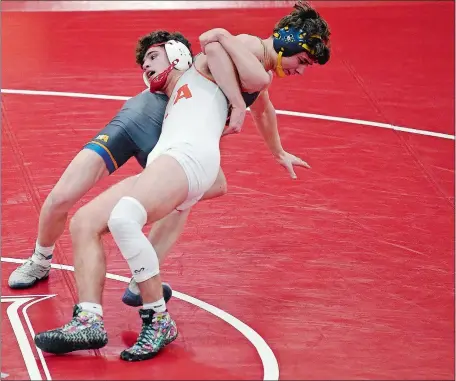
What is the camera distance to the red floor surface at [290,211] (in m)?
4.90

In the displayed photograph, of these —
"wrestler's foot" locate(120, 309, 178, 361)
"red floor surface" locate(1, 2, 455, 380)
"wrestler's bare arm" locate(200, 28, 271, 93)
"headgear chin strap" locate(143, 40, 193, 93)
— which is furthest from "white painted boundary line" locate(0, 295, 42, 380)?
"wrestler's bare arm" locate(200, 28, 271, 93)

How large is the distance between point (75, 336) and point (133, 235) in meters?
0.49

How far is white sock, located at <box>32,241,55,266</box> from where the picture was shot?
5.52 meters

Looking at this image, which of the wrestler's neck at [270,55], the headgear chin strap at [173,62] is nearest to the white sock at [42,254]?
the headgear chin strap at [173,62]

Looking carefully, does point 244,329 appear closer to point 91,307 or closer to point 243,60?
point 91,307

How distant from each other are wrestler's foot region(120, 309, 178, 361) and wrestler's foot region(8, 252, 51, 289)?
936 mm

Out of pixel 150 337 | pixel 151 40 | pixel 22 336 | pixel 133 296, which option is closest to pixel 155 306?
pixel 150 337

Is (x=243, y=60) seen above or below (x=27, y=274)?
above

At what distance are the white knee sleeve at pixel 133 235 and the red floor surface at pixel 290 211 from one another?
40 centimetres

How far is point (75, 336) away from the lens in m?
4.63

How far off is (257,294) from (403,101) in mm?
3153

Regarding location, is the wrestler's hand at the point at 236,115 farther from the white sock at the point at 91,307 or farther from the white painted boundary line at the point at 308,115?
the white painted boundary line at the point at 308,115

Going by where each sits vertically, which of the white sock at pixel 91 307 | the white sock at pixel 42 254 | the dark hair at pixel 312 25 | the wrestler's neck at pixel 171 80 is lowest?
the white sock at pixel 42 254

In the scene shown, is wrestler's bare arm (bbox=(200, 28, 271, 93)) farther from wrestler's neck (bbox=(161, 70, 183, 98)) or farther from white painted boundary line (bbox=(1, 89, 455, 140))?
white painted boundary line (bbox=(1, 89, 455, 140))
